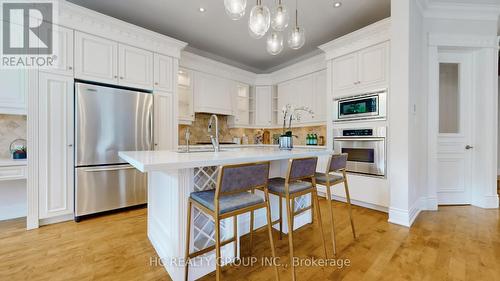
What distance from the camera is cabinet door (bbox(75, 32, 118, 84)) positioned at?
8.45 feet

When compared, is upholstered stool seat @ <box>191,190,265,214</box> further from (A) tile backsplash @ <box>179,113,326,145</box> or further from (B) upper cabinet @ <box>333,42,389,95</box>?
(A) tile backsplash @ <box>179,113,326,145</box>

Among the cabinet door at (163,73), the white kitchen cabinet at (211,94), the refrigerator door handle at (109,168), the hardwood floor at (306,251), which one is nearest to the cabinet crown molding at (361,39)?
the white kitchen cabinet at (211,94)

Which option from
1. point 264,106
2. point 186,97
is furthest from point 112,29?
point 264,106

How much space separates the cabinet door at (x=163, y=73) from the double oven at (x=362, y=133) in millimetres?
2723

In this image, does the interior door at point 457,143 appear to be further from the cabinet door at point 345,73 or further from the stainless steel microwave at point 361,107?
the cabinet door at point 345,73

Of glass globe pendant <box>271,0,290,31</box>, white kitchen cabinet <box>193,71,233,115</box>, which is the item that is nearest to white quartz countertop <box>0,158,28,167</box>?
white kitchen cabinet <box>193,71,233,115</box>

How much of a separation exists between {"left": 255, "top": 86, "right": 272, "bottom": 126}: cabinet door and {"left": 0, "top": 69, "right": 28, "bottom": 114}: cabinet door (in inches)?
151

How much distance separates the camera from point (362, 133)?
305 centimetres

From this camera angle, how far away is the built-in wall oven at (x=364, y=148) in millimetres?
2863

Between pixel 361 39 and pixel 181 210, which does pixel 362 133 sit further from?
pixel 181 210

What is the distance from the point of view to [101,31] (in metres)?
2.69

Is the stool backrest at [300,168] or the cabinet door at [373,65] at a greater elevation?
the cabinet door at [373,65]

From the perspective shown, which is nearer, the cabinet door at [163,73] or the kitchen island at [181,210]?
the kitchen island at [181,210]

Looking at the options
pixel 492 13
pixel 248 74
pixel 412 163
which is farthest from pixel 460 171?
pixel 248 74
